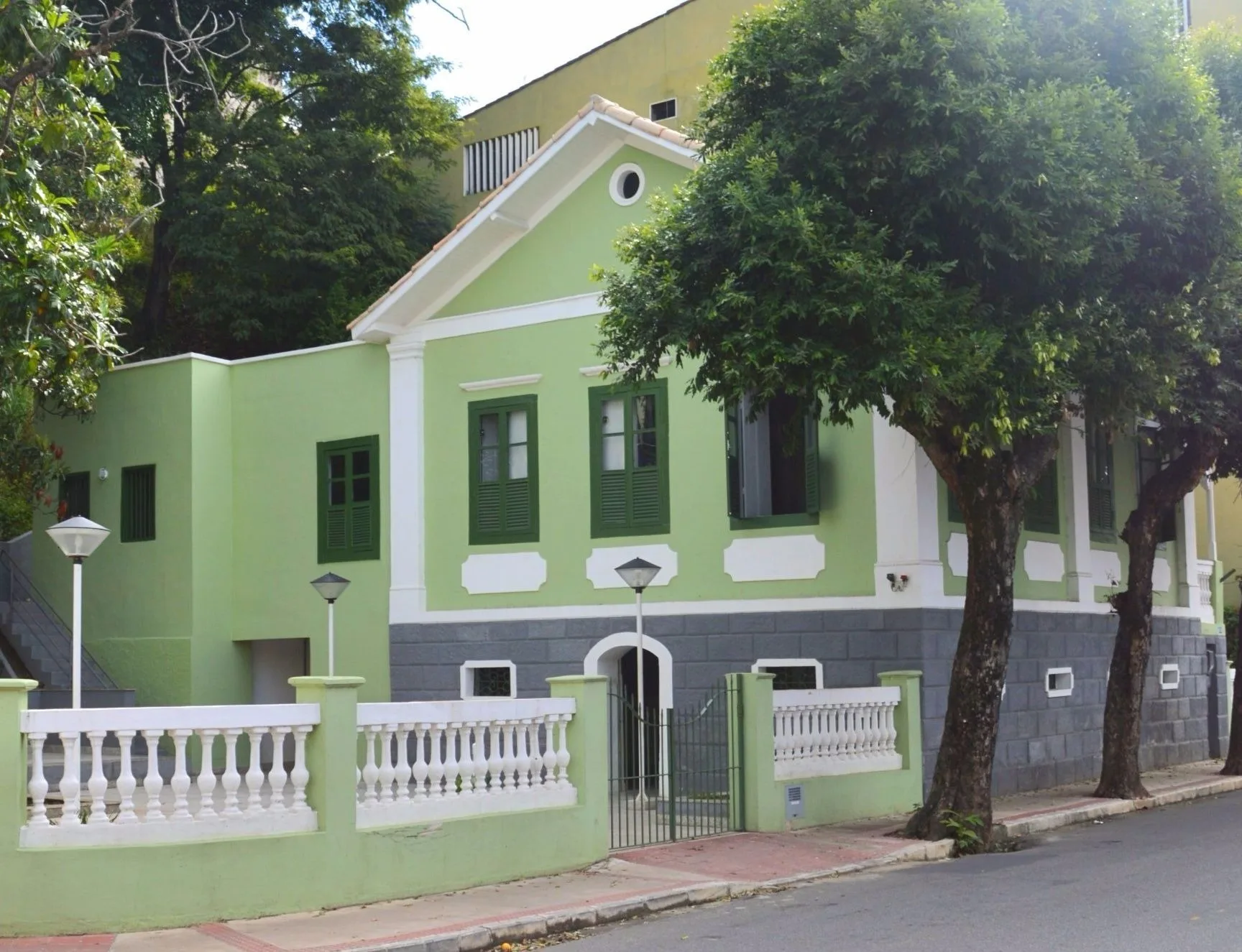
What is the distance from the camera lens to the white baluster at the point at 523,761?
1255cm

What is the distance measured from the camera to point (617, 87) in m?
32.8

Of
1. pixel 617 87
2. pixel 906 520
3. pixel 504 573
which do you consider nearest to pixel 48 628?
pixel 504 573

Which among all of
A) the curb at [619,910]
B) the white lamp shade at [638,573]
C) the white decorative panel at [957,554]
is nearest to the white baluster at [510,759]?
the curb at [619,910]

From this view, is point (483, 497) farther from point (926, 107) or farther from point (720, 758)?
point (926, 107)

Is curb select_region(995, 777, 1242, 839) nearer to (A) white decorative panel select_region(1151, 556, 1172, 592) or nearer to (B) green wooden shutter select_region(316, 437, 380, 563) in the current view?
(A) white decorative panel select_region(1151, 556, 1172, 592)

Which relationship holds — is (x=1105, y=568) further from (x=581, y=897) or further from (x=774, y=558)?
(x=581, y=897)

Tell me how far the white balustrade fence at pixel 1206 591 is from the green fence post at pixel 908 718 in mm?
9488

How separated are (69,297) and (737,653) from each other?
8.79 metres

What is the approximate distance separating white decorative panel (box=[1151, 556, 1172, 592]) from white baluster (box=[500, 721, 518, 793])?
1371 centimetres

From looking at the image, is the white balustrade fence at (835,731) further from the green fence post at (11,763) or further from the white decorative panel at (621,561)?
the green fence post at (11,763)

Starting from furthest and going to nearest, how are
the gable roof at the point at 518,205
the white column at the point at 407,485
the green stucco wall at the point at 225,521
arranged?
the green stucco wall at the point at 225,521 → the white column at the point at 407,485 → the gable roof at the point at 518,205

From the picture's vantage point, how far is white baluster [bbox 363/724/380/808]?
37.4 ft

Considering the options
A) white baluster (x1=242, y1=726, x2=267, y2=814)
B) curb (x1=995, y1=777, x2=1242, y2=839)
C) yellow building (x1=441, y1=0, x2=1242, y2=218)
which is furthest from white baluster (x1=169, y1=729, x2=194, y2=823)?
yellow building (x1=441, y1=0, x2=1242, y2=218)

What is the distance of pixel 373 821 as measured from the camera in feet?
37.2
